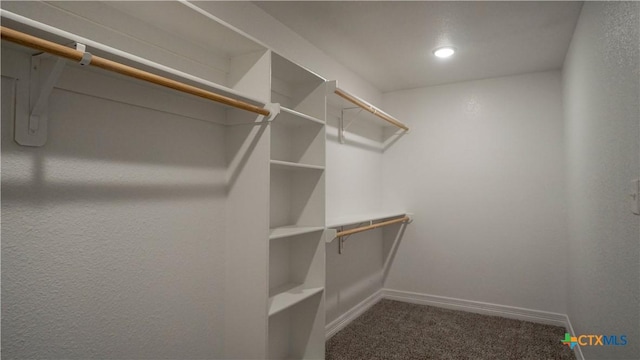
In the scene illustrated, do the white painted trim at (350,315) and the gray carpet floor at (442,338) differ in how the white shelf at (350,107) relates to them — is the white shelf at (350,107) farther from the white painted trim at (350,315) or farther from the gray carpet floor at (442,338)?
the gray carpet floor at (442,338)

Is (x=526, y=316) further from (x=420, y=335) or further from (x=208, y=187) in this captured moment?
(x=208, y=187)

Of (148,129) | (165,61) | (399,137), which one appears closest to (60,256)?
Answer: (148,129)

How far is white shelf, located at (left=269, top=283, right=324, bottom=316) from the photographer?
5.72ft

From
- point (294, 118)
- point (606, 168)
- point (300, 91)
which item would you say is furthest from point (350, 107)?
point (606, 168)

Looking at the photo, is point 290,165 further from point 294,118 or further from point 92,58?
point 92,58

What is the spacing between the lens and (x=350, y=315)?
9.77 feet

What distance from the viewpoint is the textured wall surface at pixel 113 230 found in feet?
3.51

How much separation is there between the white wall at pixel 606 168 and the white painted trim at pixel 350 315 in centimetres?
164

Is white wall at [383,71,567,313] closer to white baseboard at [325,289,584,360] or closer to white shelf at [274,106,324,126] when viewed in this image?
white baseboard at [325,289,584,360]

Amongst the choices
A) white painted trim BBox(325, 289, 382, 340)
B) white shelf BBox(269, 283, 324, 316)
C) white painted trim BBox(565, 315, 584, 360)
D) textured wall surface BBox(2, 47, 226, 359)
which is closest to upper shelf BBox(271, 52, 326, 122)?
textured wall surface BBox(2, 47, 226, 359)

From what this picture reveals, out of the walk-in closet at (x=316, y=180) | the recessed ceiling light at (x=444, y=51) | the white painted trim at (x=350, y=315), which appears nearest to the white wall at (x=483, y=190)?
the walk-in closet at (x=316, y=180)

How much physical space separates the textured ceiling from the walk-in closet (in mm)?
21

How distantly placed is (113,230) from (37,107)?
1.62ft

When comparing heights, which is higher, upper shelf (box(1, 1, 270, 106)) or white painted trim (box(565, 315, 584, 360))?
upper shelf (box(1, 1, 270, 106))
